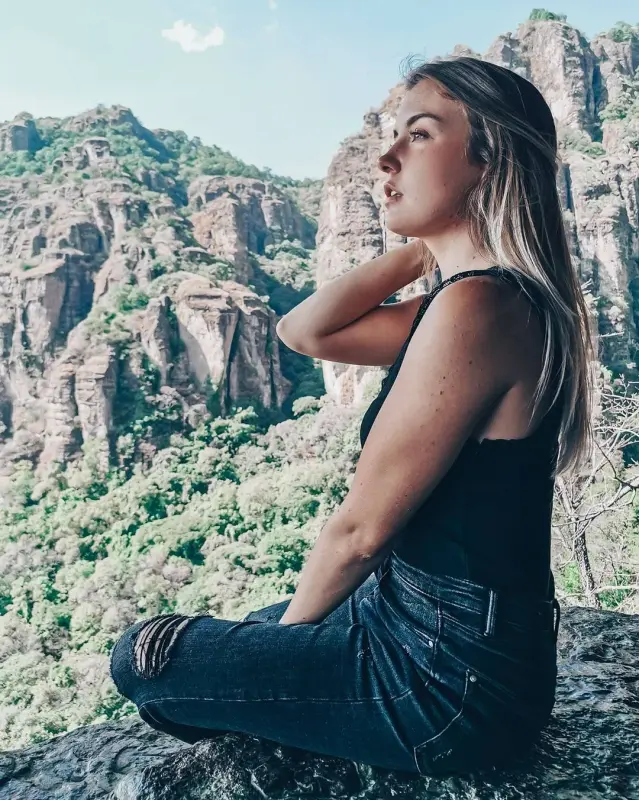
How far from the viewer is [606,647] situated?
120 cm

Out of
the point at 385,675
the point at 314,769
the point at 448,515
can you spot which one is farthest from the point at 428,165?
the point at 314,769

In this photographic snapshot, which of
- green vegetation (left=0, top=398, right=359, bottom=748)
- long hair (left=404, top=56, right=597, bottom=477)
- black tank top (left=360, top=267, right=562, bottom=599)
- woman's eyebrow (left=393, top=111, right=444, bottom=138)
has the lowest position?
green vegetation (left=0, top=398, right=359, bottom=748)

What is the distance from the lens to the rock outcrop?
676mm

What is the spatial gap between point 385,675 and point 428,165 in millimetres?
532

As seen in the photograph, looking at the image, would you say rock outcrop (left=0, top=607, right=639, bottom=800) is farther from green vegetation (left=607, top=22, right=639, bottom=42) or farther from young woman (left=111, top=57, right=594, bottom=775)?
green vegetation (left=607, top=22, right=639, bottom=42)

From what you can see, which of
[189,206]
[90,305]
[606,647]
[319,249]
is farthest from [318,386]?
[606,647]

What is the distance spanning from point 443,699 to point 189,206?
90.7 feet

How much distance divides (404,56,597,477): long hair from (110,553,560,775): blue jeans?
0.18m

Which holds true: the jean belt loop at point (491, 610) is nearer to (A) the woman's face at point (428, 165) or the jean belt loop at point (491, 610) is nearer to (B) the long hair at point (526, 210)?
(B) the long hair at point (526, 210)

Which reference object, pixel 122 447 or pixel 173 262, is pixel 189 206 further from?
pixel 122 447

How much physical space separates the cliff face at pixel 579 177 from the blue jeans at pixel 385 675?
1400 centimetres

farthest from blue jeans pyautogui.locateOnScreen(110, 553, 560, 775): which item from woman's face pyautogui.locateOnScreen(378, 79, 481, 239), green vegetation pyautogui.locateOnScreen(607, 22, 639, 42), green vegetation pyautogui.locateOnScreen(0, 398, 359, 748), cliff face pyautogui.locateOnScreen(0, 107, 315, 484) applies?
green vegetation pyautogui.locateOnScreen(607, 22, 639, 42)

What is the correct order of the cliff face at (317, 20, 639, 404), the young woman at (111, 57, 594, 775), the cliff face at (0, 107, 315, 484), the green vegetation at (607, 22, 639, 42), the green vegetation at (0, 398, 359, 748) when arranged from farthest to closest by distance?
the green vegetation at (607, 22, 639, 42)
the cliff face at (317, 20, 639, 404)
the cliff face at (0, 107, 315, 484)
the green vegetation at (0, 398, 359, 748)
the young woman at (111, 57, 594, 775)

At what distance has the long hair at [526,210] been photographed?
63cm
